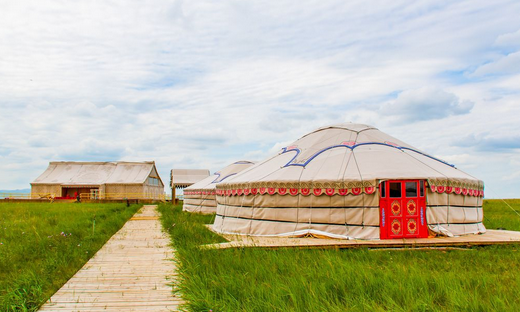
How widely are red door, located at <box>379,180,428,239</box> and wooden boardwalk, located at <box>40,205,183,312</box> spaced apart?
3433mm

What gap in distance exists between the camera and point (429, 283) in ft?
12.1

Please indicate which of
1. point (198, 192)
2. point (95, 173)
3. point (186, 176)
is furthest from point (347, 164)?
point (186, 176)

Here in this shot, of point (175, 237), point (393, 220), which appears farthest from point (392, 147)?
point (175, 237)

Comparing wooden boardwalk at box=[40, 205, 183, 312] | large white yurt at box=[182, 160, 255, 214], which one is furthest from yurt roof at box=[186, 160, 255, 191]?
wooden boardwalk at box=[40, 205, 183, 312]

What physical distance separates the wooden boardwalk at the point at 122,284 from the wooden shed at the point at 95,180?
24496 millimetres

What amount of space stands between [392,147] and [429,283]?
494cm

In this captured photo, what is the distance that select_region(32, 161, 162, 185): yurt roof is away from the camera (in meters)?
29.7

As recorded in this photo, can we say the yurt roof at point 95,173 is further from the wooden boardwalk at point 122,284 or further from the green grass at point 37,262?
the wooden boardwalk at point 122,284

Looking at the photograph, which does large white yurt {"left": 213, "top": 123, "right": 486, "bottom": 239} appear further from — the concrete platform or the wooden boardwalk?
the wooden boardwalk

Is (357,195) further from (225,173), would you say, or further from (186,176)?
(186,176)

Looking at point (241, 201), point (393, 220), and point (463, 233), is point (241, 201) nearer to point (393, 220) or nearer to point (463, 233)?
point (393, 220)

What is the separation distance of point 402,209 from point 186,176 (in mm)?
28748

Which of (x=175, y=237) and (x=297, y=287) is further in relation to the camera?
(x=175, y=237)

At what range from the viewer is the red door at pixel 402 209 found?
7121 millimetres
